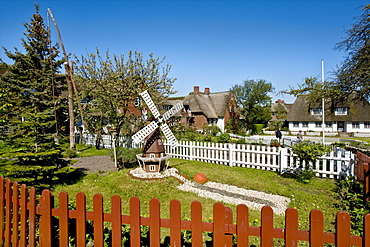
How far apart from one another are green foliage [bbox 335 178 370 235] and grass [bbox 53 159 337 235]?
9.9 inches

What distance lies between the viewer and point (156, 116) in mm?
10727

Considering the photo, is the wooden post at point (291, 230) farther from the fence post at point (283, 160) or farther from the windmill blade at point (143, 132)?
the fence post at point (283, 160)

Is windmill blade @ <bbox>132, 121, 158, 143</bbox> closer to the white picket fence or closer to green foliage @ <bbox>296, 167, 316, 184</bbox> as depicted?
the white picket fence

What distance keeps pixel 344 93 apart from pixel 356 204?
8.95m

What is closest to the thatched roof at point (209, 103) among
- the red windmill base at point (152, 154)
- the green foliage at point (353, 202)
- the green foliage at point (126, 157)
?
the green foliage at point (126, 157)

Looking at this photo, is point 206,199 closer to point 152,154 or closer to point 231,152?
point 152,154

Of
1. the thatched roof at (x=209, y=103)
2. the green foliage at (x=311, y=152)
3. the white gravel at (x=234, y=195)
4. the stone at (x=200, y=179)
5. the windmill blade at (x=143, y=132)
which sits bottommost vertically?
the white gravel at (x=234, y=195)

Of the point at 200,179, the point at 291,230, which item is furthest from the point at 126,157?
the point at 291,230

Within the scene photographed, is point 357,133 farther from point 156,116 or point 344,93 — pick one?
point 156,116

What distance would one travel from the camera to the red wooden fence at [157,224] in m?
2.11

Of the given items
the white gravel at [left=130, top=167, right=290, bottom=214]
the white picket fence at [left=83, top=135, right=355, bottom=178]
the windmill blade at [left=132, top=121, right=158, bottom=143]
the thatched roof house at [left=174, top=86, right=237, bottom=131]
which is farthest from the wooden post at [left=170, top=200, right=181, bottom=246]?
the thatched roof house at [left=174, top=86, right=237, bottom=131]

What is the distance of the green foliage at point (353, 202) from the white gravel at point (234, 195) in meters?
1.51

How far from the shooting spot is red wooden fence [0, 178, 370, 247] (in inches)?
82.9

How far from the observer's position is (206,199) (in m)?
6.97
